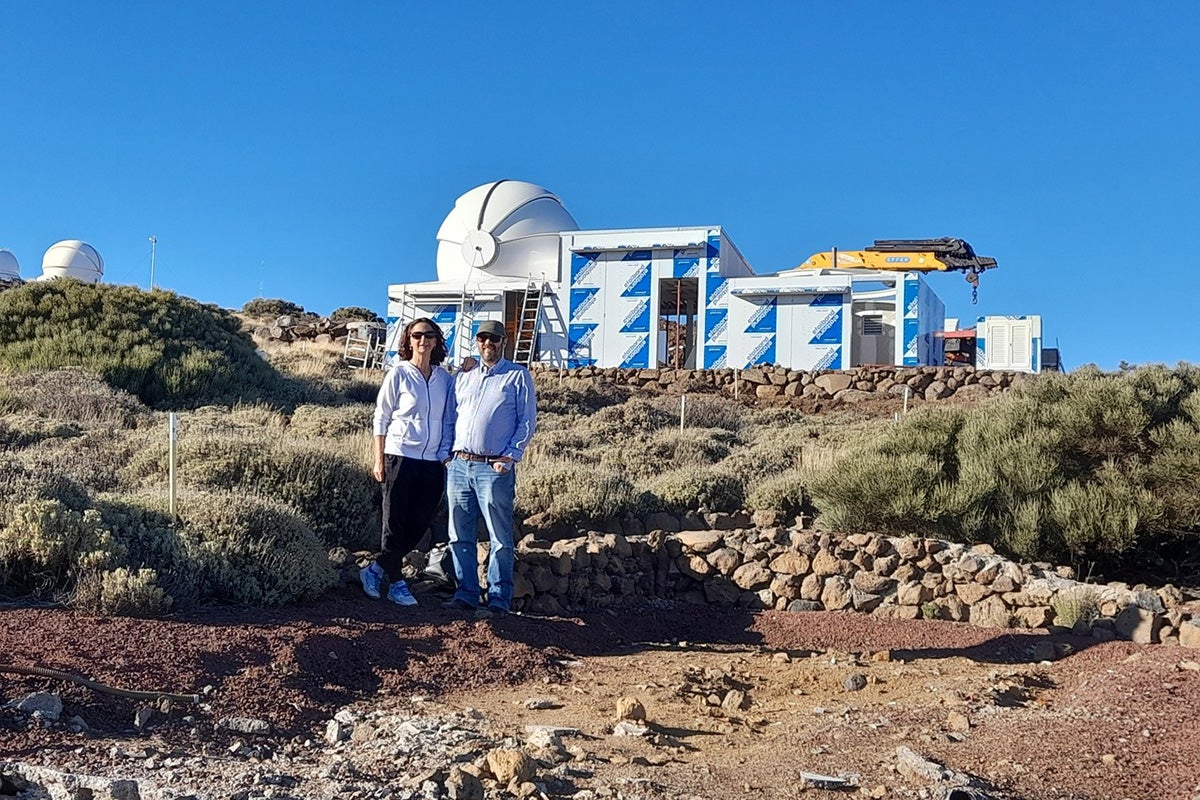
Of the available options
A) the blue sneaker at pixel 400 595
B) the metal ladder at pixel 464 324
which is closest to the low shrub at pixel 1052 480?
the blue sneaker at pixel 400 595

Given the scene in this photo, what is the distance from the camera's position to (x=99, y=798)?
286 cm

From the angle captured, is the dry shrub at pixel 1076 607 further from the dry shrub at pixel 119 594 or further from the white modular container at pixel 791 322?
the white modular container at pixel 791 322

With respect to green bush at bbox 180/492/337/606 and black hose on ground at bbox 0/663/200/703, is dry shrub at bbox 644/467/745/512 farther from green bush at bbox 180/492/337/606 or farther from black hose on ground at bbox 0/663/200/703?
black hose on ground at bbox 0/663/200/703

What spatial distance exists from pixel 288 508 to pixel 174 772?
3498mm

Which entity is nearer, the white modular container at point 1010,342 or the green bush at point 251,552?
the green bush at point 251,552

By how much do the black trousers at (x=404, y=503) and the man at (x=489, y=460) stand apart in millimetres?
134

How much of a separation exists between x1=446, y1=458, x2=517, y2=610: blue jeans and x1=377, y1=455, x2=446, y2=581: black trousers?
0.44 feet

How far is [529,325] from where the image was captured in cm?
2531

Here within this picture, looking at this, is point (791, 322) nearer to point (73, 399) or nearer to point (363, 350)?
point (363, 350)

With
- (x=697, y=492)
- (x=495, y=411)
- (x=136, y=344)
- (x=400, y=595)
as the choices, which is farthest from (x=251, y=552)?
(x=136, y=344)

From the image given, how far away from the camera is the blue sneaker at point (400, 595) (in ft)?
19.6

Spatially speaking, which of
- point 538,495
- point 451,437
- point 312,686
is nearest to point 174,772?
point 312,686

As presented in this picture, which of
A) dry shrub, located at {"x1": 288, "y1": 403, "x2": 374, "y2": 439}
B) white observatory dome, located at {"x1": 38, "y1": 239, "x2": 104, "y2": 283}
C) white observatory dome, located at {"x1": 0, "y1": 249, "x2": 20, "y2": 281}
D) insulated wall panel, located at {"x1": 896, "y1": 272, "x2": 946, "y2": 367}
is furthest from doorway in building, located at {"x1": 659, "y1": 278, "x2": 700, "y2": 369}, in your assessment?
white observatory dome, located at {"x1": 0, "y1": 249, "x2": 20, "y2": 281}

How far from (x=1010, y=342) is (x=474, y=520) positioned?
74.0ft
